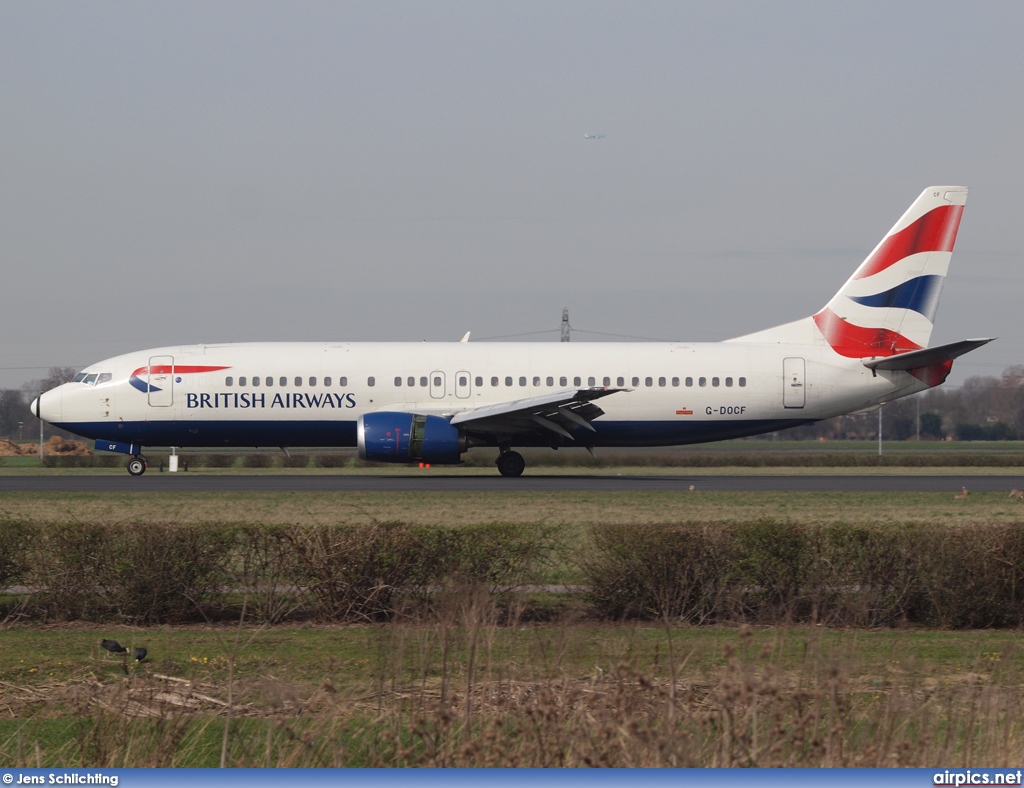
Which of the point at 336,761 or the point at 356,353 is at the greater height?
the point at 356,353

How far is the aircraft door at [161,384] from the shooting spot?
3491 cm

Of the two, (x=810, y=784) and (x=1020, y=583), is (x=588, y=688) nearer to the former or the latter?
(x=810, y=784)

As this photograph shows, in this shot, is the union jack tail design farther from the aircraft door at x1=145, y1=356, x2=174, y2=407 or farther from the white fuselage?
the aircraft door at x1=145, y1=356, x2=174, y2=407

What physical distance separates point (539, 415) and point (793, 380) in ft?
27.3

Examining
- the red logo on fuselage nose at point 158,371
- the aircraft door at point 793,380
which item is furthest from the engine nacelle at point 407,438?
the aircraft door at point 793,380

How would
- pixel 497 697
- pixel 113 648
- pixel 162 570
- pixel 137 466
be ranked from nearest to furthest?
pixel 497 697 → pixel 113 648 → pixel 162 570 → pixel 137 466

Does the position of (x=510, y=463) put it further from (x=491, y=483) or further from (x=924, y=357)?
(x=924, y=357)

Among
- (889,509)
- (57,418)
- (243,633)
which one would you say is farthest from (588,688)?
(57,418)

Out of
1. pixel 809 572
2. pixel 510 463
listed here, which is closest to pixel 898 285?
pixel 510 463

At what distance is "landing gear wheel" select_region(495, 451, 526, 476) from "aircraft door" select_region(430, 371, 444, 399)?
8.83ft

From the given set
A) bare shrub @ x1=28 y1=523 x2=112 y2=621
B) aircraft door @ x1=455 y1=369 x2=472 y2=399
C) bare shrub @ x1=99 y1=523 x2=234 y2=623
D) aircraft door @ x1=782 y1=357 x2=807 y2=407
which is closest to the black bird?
bare shrub @ x1=99 y1=523 x2=234 y2=623

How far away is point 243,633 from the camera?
11.4 metres

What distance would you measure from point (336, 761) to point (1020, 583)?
8317 mm

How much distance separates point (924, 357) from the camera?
34.8 meters
